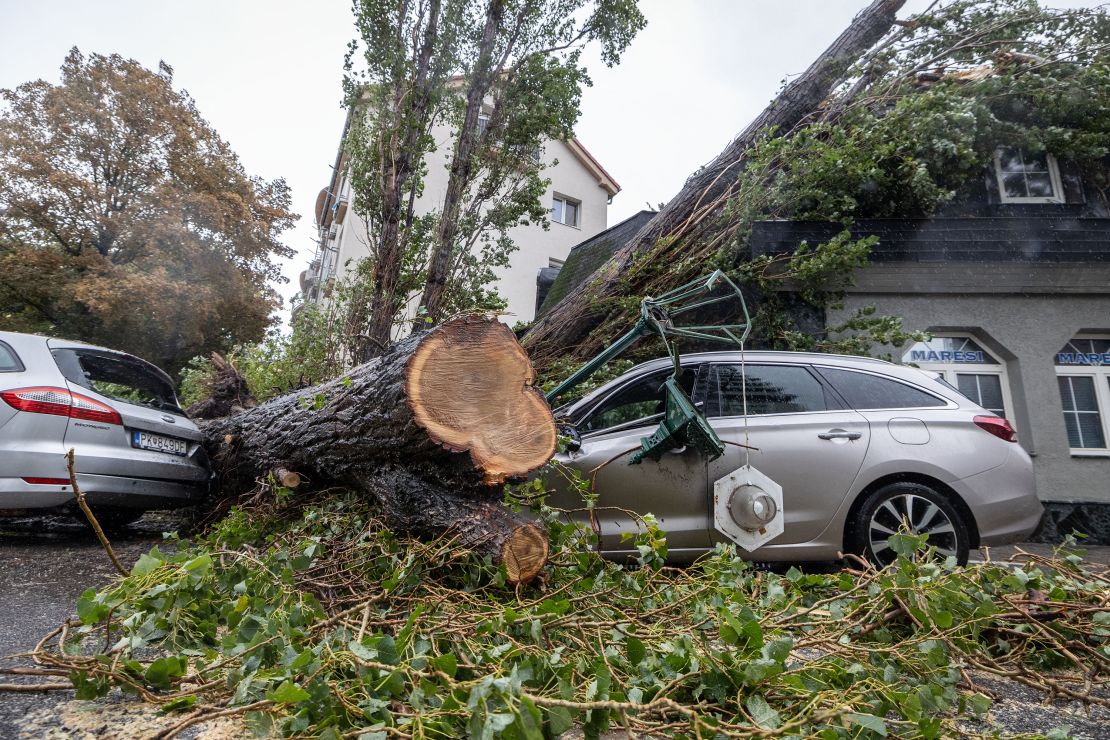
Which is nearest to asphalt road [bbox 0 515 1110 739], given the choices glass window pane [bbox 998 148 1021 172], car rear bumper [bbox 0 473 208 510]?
car rear bumper [bbox 0 473 208 510]

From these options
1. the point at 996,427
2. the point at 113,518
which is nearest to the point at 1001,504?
the point at 996,427

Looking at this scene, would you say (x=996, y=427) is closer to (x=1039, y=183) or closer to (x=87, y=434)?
(x=87, y=434)

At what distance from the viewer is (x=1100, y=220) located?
24.6 feet

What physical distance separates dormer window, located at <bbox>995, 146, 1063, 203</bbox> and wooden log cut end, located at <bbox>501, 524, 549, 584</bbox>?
34.3ft

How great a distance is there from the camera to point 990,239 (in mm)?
7332

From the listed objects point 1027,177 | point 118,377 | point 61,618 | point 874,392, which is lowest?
point 61,618

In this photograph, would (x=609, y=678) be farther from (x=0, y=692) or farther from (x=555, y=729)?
(x=0, y=692)

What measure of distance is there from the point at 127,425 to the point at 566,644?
163 inches

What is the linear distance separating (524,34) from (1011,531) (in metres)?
6.64

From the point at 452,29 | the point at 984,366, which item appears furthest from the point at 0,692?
the point at 984,366

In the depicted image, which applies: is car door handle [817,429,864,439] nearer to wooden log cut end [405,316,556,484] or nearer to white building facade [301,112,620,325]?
wooden log cut end [405,316,556,484]

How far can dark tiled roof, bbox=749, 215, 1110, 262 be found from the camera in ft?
23.6

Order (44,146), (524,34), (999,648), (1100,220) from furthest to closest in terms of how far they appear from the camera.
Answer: (44,146) → (1100,220) → (524,34) → (999,648)

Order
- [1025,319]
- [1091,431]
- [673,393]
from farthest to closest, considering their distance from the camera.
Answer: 1. [1091,431]
2. [1025,319]
3. [673,393]
